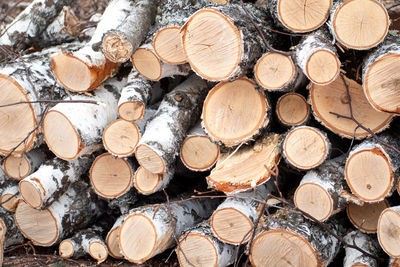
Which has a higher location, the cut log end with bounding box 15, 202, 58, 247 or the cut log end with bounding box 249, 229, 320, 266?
the cut log end with bounding box 249, 229, 320, 266

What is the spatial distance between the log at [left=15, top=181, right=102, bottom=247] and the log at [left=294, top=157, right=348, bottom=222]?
1749 millimetres

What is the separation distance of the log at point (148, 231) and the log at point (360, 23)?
63.0 inches

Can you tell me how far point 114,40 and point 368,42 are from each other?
1595 mm

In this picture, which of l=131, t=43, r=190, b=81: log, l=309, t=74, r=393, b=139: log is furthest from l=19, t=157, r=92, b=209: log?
l=309, t=74, r=393, b=139: log

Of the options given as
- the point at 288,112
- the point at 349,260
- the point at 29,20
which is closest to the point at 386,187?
the point at 349,260

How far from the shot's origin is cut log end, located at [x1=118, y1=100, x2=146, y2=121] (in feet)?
9.37

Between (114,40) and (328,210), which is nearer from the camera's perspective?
(328,210)

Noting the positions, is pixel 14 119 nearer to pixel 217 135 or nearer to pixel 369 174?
pixel 217 135

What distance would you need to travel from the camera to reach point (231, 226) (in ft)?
8.95

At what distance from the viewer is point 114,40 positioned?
2869 millimetres

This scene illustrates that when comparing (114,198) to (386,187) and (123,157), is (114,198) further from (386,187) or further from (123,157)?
(386,187)

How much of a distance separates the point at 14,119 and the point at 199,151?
1401 mm

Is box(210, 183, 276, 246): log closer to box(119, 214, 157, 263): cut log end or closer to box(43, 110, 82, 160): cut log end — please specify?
box(119, 214, 157, 263): cut log end

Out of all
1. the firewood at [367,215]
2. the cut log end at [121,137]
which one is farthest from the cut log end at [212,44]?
the firewood at [367,215]
